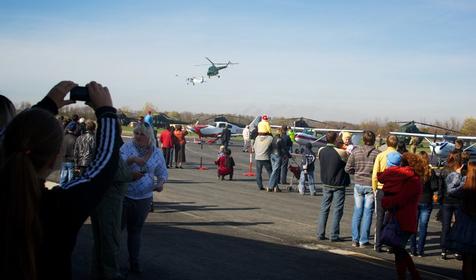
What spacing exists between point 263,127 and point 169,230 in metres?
8.09

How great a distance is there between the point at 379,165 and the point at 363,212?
1072mm

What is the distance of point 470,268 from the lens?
712 cm

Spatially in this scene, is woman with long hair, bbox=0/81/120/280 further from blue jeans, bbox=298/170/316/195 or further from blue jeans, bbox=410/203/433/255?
blue jeans, bbox=298/170/316/195

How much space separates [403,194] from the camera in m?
7.42

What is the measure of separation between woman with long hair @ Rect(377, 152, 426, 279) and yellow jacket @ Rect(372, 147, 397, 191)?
162 centimetres

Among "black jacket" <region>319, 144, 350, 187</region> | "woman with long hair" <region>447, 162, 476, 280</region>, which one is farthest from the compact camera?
"black jacket" <region>319, 144, 350, 187</region>

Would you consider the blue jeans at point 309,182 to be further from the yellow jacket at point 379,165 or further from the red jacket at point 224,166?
the yellow jacket at point 379,165

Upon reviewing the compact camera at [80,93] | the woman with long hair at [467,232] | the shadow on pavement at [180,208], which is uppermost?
the compact camera at [80,93]

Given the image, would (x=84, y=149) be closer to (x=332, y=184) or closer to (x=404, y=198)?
(x=332, y=184)

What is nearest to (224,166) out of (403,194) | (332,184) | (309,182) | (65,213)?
(309,182)

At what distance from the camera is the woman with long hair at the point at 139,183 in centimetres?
677

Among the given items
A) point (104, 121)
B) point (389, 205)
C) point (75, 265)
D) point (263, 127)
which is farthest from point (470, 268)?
point (263, 127)

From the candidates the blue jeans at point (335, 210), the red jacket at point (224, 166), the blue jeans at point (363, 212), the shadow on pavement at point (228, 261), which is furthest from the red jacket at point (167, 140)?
the blue jeans at point (363, 212)

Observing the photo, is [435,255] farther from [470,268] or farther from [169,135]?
[169,135]
